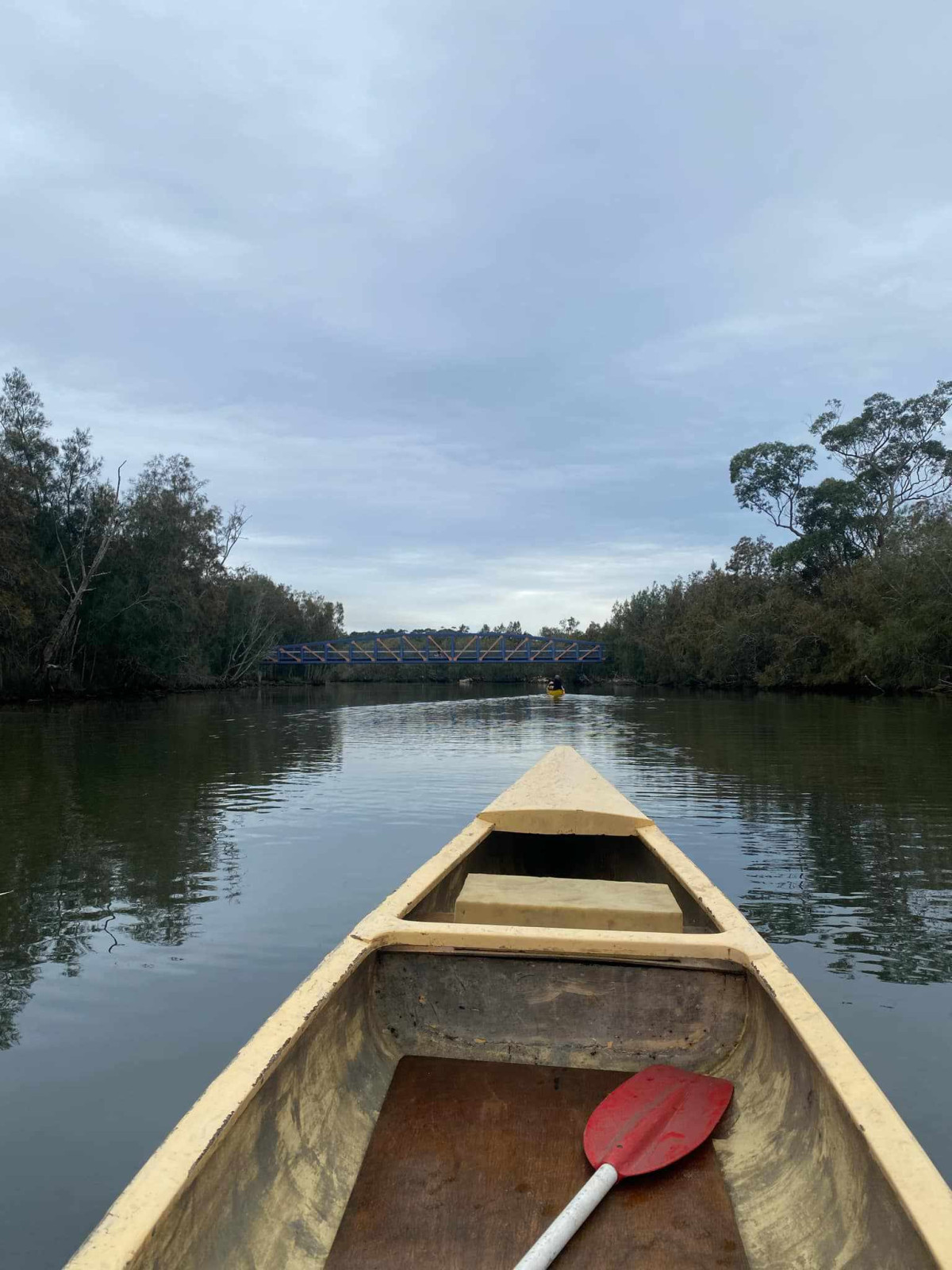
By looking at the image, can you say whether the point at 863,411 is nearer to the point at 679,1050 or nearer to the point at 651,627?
the point at 651,627

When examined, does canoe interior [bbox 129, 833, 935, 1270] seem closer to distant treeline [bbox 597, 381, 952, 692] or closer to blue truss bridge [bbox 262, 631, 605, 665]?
distant treeline [bbox 597, 381, 952, 692]

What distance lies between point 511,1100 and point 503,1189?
0.41 metres

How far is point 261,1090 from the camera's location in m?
2.11

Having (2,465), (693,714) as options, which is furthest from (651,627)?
(2,465)

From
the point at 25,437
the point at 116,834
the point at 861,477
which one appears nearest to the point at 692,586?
the point at 861,477

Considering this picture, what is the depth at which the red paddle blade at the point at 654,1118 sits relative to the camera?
7.82 ft

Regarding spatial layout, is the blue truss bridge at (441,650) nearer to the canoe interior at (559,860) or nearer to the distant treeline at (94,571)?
the distant treeline at (94,571)

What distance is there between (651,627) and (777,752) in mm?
47885

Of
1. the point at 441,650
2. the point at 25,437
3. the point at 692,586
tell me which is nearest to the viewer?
the point at 25,437

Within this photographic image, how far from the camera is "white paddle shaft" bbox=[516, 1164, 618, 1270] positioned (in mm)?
1832

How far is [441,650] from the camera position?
89875 millimetres

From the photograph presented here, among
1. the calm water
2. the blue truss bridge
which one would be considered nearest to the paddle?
the calm water

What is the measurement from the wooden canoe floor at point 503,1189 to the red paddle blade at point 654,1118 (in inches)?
2.9

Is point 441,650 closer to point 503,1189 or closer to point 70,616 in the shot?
point 70,616
